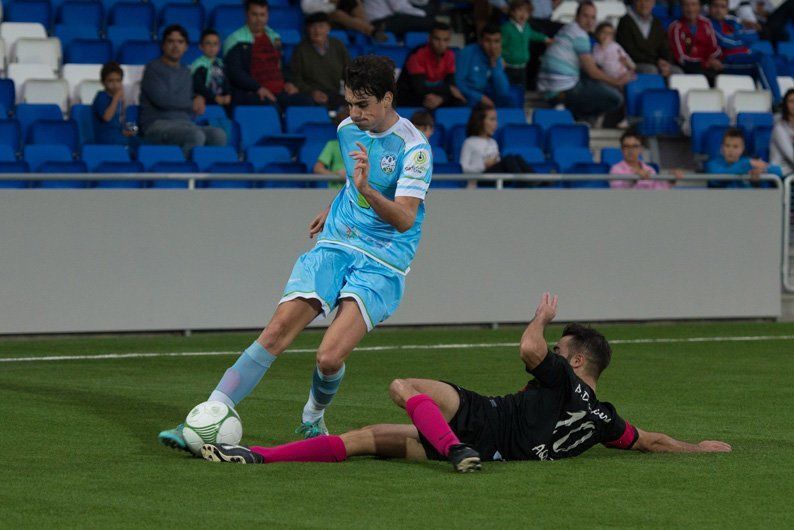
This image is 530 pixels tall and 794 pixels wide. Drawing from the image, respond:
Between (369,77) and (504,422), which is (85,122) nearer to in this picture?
(369,77)

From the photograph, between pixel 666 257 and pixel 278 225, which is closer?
pixel 278 225

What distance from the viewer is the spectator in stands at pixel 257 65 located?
16188 millimetres

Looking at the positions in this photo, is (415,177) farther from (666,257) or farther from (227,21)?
(227,21)

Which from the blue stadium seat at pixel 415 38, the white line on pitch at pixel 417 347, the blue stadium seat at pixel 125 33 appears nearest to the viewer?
the white line on pitch at pixel 417 347

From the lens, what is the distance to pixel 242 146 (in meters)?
15.7

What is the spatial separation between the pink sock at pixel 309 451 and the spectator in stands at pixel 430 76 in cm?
1047

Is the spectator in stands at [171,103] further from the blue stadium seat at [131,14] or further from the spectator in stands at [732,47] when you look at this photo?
the spectator in stands at [732,47]

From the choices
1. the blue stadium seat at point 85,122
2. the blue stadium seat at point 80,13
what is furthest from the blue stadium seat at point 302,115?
the blue stadium seat at point 80,13

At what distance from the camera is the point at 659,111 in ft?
60.1

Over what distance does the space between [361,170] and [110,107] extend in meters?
8.73

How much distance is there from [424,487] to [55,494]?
4.96ft

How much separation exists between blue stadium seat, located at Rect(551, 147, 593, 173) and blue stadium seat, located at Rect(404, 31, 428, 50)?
117 inches

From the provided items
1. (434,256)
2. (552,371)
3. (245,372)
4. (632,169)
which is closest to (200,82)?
(434,256)

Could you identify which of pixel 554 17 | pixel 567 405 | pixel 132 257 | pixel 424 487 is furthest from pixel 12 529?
pixel 554 17
